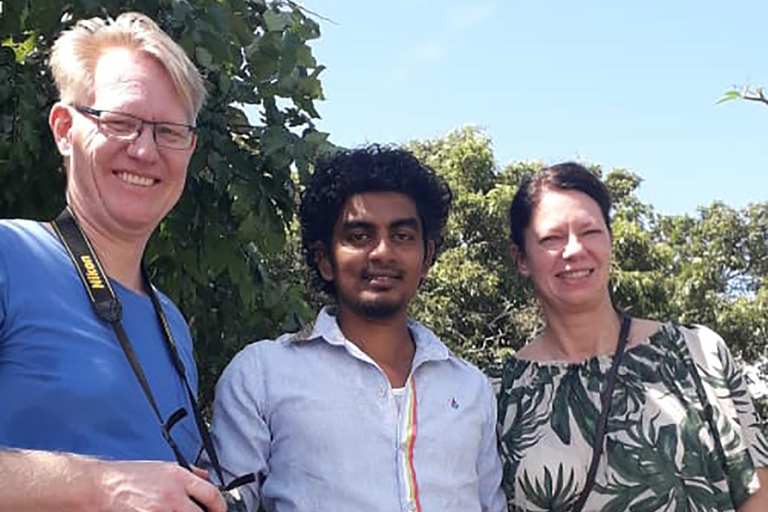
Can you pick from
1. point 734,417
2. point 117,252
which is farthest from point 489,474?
point 117,252

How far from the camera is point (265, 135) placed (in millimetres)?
3705

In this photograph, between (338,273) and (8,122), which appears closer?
(338,273)

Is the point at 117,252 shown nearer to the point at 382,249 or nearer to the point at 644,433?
the point at 382,249

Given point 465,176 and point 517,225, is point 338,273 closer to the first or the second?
point 517,225

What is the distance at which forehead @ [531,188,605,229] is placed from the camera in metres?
2.99

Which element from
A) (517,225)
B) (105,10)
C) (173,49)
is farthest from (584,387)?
(105,10)

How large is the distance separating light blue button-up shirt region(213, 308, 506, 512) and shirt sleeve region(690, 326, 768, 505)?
26.5 inches

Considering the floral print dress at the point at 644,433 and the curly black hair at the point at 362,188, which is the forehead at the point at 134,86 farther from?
the floral print dress at the point at 644,433

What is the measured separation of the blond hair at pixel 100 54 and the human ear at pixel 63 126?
25 mm

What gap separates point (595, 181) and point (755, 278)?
1555 centimetres

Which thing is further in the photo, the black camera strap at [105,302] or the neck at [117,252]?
the neck at [117,252]

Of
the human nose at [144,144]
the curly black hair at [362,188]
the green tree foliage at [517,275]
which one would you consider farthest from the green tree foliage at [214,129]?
the green tree foliage at [517,275]

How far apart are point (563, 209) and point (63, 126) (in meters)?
1.45

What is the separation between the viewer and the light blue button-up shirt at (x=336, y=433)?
99.4 inches
